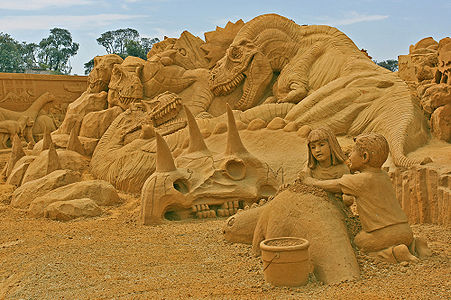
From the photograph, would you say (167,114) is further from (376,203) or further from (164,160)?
(376,203)

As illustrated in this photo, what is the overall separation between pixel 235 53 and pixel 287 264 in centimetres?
637

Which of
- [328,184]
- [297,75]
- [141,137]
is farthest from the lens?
[297,75]

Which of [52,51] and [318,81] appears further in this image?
[52,51]

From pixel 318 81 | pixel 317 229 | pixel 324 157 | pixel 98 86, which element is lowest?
pixel 317 229

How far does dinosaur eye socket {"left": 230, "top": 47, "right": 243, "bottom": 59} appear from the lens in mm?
9053

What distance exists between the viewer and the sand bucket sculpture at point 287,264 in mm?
3260

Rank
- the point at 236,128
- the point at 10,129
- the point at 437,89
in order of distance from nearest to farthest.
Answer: the point at 437,89, the point at 236,128, the point at 10,129

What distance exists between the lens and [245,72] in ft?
29.8

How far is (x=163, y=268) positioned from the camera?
159 inches

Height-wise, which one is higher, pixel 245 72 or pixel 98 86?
pixel 245 72

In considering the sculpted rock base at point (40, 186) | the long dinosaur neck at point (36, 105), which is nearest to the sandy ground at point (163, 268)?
the sculpted rock base at point (40, 186)

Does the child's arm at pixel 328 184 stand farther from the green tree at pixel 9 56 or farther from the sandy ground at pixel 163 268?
the green tree at pixel 9 56

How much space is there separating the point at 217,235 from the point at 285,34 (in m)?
5.28

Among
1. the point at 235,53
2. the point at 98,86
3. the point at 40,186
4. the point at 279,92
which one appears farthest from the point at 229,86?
the point at 40,186
